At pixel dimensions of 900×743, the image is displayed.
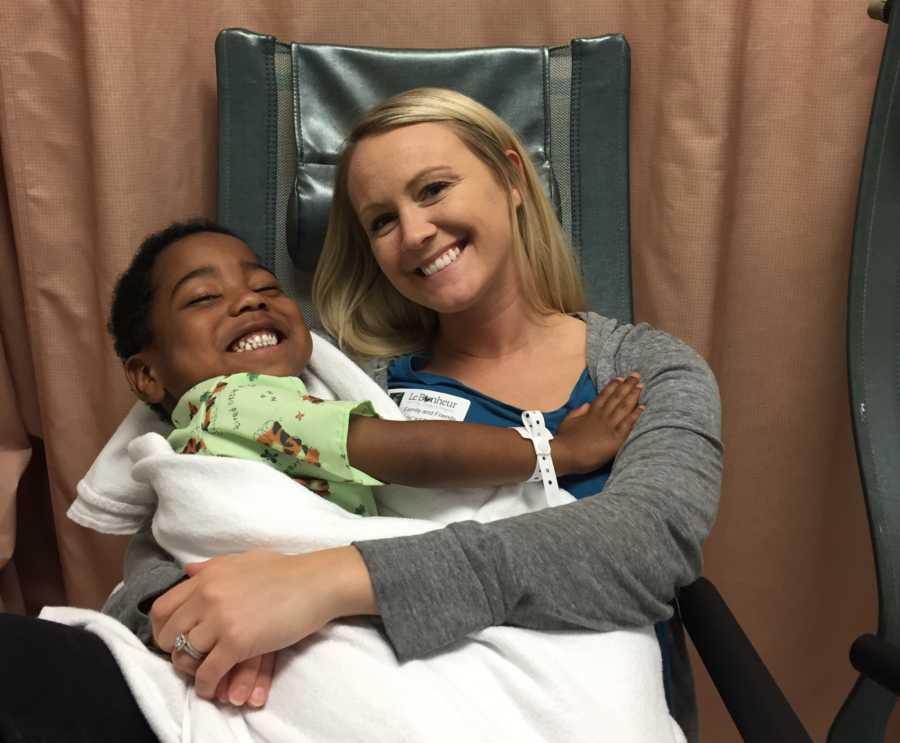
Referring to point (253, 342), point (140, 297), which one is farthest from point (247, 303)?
point (140, 297)

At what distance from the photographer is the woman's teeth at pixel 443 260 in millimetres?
1092

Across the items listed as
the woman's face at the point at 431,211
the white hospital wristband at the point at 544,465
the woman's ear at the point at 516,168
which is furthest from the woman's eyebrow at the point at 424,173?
the white hospital wristband at the point at 544,465

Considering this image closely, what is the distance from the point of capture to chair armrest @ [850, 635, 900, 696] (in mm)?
886

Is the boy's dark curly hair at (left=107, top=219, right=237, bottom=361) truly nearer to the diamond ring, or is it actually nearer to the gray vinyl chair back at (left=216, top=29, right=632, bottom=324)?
the gray vinyl chair back at (left=216, top=29, right=632, bottom=324)

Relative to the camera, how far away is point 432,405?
114 centimetres

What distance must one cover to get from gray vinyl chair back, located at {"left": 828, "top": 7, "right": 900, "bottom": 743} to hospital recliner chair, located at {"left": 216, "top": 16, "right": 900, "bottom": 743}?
1.11ft

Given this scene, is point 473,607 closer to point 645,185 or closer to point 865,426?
point 865,426

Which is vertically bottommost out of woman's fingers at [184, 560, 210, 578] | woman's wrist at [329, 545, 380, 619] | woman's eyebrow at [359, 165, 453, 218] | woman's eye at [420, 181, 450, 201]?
woman's fingers at [184, 560, 210, 578]

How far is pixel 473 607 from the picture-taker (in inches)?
30.6

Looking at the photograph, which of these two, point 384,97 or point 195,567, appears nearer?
point 195,567

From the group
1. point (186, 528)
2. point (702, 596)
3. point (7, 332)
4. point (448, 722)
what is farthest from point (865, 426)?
point (7, 332)

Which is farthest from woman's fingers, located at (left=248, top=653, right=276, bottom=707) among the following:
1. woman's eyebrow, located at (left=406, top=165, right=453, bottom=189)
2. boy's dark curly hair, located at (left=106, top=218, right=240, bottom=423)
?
woman's eyebrow, located at (left=406, top=165, right=453, bottom=189)

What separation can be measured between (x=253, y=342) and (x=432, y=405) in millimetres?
255

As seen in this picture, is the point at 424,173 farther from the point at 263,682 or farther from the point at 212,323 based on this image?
the point at 263,682
